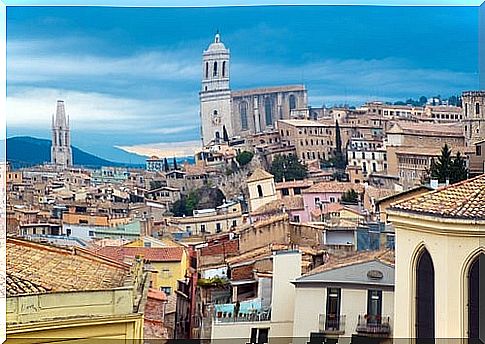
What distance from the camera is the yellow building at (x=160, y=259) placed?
4.13 metres

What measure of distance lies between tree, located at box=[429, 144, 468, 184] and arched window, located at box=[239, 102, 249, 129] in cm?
76

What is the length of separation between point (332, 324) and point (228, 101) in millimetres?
966

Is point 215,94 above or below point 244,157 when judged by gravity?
above

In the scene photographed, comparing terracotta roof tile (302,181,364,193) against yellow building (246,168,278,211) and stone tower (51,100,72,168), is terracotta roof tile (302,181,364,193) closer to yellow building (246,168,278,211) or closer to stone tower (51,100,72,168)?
yellow building (246,168,278,211)

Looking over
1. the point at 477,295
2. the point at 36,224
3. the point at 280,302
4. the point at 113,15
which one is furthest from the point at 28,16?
the point at 477,295

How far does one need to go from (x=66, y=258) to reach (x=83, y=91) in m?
0.67

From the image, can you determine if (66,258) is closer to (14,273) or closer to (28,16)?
(14,273)

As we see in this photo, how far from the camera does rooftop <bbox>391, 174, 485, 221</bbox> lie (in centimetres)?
383

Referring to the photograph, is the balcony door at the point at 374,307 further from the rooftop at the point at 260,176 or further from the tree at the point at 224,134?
the tree at the point at 224,134

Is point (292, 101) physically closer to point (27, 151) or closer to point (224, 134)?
point (224, 134)

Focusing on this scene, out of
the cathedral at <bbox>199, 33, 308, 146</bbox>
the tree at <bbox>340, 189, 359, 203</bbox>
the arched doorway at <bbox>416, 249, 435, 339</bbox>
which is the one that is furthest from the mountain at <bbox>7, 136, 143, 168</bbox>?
the arched doorway at <bbox>416, 249, 435, 339</bbox>

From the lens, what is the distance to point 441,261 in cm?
386

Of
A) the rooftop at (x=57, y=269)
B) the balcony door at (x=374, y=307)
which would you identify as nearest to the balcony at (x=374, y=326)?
the balcony door at (x=374, y=307)

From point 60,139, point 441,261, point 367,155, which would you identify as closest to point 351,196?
point 367,155
